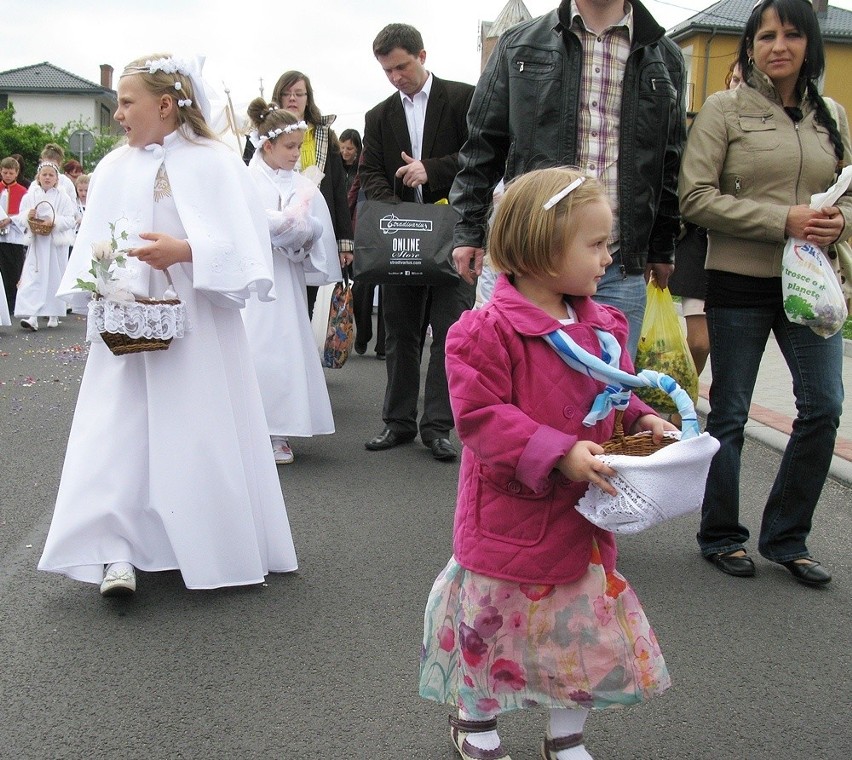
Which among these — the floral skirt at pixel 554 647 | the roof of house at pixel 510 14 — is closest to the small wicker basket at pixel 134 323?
the floral skirt at pixel 554 647

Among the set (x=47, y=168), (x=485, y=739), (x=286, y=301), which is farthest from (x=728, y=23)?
(x=485, y=739)

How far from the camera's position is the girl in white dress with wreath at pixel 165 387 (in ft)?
12.9

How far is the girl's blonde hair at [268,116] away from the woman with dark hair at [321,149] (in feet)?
1.63

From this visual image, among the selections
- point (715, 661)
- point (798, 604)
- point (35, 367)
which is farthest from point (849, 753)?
point (35, 367)

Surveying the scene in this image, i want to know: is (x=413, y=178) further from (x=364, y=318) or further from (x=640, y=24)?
(x=364, y=318)

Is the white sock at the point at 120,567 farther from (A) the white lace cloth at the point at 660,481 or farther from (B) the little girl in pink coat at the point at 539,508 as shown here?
(A) the white lace cloth at the point at 660,481

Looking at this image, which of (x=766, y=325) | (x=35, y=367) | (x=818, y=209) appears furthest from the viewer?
(x=35, y=367)

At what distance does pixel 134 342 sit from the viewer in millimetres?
3779

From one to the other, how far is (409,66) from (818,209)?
3167 mm

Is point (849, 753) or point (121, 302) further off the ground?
point (121, 302)

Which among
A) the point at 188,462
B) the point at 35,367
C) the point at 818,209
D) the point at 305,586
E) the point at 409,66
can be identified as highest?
the point at 409,66

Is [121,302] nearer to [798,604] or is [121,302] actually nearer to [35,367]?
[798,604]

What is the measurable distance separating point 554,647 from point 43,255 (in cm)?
1446

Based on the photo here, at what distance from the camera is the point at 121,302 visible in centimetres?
377
